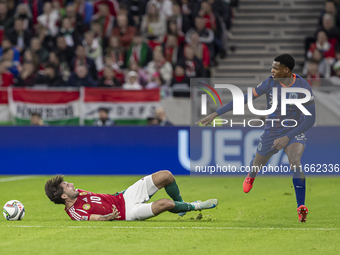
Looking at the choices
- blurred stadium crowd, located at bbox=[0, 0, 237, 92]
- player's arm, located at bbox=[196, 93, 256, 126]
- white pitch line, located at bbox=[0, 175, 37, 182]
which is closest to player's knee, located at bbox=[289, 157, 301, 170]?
player's arm, located at bbox=[196, 93, 256, 126]

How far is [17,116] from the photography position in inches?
603

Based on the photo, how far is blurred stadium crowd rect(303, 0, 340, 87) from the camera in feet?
53.3

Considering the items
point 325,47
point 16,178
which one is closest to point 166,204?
point 16,178

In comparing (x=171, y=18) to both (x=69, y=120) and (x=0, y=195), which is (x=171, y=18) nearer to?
(x=69, y=120)

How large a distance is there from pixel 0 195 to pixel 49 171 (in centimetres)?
288

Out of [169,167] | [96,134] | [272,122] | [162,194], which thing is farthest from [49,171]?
[272,122]

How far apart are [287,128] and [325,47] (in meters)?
9.15

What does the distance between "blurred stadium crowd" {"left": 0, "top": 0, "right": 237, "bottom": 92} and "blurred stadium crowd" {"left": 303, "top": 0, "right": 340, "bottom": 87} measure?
2647 mm

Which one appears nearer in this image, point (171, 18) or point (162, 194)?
point (162, 194)

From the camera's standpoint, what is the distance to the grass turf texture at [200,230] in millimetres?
6586

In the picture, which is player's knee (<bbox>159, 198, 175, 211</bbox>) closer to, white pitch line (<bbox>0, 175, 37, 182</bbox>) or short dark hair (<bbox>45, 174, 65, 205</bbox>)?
short dark hair (<bbox>45, 174, 65, 205</bbox>)

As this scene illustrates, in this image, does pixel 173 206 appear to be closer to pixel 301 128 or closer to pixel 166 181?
pixel 166 181

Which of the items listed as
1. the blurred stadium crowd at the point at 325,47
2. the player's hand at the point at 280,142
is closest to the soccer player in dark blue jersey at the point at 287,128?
the player's hand at the point at 280,142

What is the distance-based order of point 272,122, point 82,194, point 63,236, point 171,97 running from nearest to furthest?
point 63,236, point 82,194, point 272,122, point 171,97
